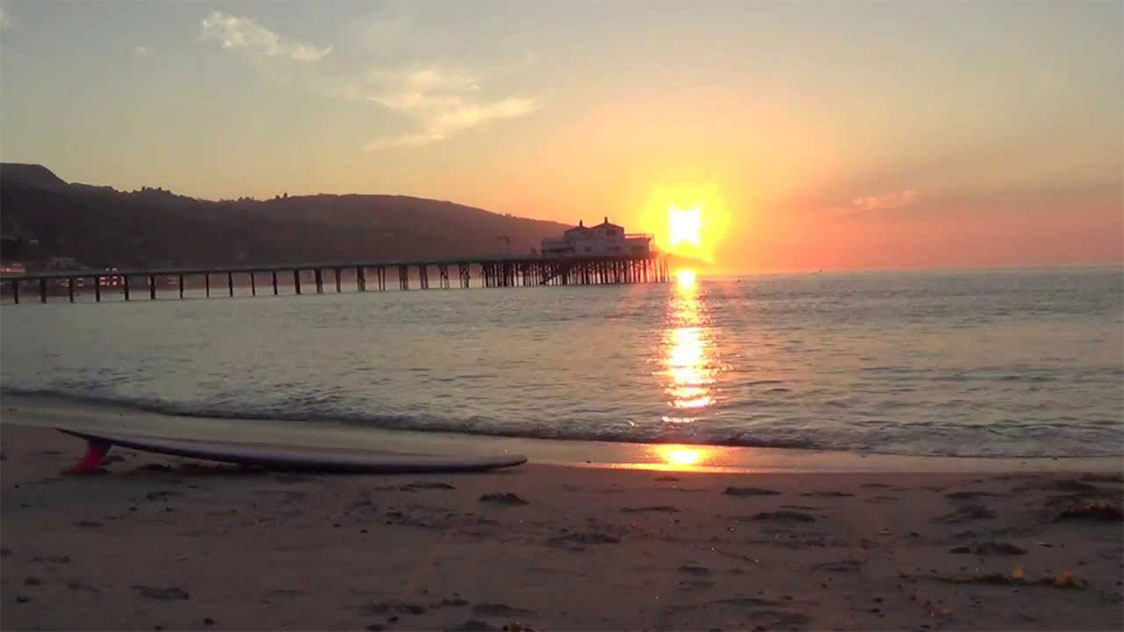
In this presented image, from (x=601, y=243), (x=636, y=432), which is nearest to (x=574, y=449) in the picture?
(x=636, y=432)

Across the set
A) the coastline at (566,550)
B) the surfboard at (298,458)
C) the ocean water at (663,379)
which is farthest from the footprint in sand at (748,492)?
the ocean water at (663,379)

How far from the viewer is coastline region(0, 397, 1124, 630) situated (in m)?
4.88

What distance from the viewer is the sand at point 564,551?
16.0ft

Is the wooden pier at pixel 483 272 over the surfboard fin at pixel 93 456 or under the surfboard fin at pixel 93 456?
over

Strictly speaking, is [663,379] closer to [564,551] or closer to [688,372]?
[688,372]

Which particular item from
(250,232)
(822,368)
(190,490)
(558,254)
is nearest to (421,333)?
(822,368)

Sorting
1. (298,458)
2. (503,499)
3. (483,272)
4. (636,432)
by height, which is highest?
(483,272)

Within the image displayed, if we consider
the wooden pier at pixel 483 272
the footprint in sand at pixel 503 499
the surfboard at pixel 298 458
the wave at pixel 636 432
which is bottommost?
the wave at pixel 636 432

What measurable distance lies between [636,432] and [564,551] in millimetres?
5906

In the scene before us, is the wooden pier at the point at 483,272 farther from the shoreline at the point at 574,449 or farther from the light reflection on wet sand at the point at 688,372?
the shoreline at the point at 574,449

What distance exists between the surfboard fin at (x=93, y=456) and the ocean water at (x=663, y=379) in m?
4.06

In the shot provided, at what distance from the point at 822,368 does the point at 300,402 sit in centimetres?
968

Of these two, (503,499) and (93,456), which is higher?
(93,456)

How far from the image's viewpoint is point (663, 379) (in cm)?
1812
